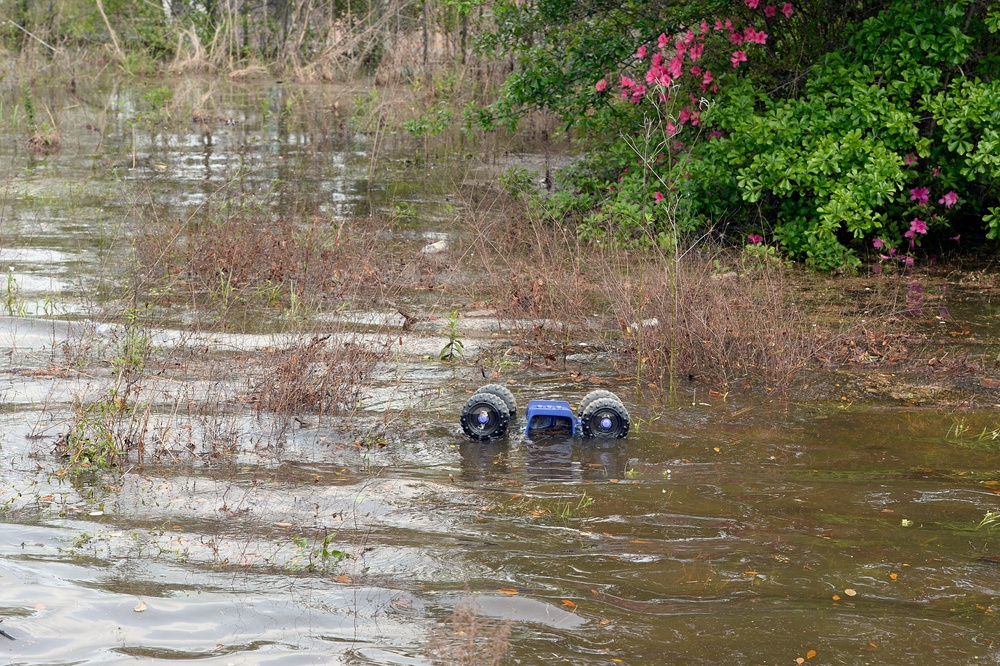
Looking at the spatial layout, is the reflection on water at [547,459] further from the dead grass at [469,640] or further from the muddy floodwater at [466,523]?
Answer: the dead grass at [469,640]

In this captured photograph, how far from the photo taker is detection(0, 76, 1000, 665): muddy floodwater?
3.90 m

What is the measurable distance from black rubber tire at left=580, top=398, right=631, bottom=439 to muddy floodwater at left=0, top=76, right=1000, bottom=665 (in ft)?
0.32

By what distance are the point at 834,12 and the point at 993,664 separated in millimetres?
7548

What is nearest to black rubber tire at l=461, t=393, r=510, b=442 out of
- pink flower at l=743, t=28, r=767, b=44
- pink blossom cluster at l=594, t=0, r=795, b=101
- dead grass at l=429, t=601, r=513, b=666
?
dead grass at l=429, t=601, r=513, b=666

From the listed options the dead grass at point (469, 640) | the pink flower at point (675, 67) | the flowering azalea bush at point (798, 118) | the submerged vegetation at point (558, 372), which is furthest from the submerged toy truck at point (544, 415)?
the pink flower at point (675, 67)

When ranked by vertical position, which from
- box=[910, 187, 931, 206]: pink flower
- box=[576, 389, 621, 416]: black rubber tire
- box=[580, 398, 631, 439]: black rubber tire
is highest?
box=[910, 187, 931, 206]: pink flower

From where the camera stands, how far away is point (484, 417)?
5.95m

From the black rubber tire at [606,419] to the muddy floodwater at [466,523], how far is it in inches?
3.8

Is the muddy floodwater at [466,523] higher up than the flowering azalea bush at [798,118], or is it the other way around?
the flowering azalea bush at [798,118]

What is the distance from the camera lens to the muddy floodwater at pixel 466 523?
3900 millimetres

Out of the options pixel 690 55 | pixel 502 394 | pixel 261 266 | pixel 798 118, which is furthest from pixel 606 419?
pixel 690 55

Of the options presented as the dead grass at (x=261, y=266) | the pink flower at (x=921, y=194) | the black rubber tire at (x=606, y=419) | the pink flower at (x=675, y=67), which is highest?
the pink flower at (x=675, y=67)

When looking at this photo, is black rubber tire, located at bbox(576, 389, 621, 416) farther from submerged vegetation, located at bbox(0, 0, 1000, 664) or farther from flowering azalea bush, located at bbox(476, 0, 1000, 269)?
flowering azalea bush, located at bbox(476, 0, 1000, 269)

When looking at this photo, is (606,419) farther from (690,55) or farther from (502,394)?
(690,55)
